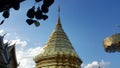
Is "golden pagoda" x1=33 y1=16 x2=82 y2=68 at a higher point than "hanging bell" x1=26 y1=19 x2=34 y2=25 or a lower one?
higher

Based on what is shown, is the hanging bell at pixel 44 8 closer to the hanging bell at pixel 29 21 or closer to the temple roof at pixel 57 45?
the hanging bell at pixel 29 21

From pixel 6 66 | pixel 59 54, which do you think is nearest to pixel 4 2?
pixel 6 66

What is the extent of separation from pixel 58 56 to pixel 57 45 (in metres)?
1.30

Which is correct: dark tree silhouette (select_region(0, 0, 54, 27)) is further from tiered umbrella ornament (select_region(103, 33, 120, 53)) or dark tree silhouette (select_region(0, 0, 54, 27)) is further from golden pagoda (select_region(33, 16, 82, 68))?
golden pagoda (select_region(33, 16, 82, 68))

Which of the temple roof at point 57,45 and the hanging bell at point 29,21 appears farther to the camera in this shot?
the temple roof at point 57,45

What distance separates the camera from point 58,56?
3375 cm

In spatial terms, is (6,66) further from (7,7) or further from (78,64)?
(7,7)

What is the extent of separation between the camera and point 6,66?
26.8 m

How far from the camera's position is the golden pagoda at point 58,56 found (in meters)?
33.7

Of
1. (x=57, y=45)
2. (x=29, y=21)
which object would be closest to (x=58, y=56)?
(x=57, y=45)

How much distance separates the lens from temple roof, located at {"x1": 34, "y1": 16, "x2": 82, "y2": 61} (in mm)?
34000

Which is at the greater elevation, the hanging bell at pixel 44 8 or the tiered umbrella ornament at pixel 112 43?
the tiered umbrella ornament at pixel 112 43

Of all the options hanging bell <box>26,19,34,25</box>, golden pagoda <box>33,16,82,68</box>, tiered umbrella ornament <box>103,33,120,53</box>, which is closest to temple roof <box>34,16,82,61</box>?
golden pagoda <box>33,16,82,68</box>

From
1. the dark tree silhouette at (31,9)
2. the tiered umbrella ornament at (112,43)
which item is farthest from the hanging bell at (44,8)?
the tiered umbrella ornament at (112,43)
